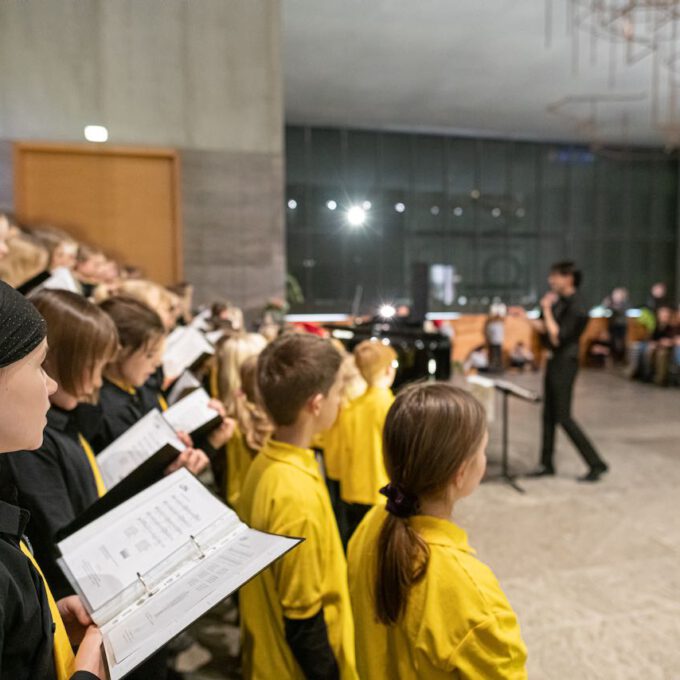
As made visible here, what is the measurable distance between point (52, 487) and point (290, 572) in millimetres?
587

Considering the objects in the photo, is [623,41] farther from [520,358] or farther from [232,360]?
[232,360]

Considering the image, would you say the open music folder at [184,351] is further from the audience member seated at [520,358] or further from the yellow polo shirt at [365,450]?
the audience member seated at [520,358]

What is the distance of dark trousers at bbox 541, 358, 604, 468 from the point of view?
4.93 m

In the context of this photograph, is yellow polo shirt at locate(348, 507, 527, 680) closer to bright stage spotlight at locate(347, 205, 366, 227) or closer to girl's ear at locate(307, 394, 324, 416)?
girl's ear at locate(307, 394, 324, 416)

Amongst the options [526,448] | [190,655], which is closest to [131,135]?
[526,448]

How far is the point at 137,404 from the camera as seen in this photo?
8.17ft

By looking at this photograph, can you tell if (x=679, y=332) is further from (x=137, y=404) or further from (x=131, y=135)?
(x=137, y=404)

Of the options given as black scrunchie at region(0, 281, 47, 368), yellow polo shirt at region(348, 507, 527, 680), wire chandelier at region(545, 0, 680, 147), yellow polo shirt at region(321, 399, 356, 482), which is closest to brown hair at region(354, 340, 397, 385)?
yellow polo shirt at region(321, 399, 356, 482)

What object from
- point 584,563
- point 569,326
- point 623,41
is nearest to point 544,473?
point 569,326

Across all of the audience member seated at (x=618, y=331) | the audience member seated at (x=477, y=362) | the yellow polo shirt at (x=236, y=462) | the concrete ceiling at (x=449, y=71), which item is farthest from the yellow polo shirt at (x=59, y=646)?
the audience member seated at (x=618, y=331)

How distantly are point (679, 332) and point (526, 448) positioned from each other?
19.0 ft

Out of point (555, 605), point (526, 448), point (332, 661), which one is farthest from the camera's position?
point (526, 448)

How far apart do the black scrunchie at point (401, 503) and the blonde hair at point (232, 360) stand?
1639mm

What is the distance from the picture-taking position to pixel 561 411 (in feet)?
16.3
